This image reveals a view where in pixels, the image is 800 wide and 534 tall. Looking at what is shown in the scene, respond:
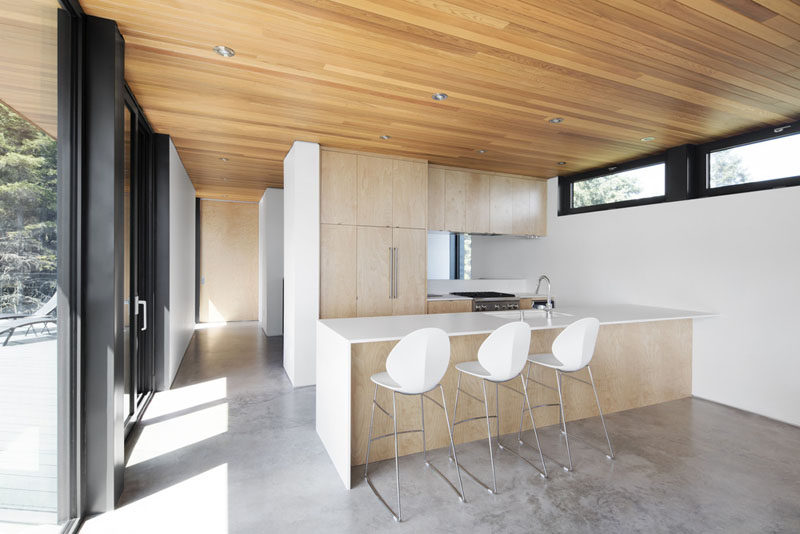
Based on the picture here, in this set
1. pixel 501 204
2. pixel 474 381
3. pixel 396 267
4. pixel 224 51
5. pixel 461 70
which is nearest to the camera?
pixel 224 51

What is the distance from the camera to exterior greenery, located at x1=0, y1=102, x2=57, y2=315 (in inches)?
50.0

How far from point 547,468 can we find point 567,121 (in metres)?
2.81

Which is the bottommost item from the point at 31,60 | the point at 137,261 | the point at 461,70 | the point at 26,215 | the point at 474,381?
the point at 474,381

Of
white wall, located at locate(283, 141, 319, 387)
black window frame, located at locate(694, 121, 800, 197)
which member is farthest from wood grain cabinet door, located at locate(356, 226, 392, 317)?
black window frame, located at locate(694, 121, 800, 197)

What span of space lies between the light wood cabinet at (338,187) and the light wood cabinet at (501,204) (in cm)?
212

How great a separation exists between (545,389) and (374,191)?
106 inches

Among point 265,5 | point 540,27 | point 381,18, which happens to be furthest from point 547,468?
point 265,5

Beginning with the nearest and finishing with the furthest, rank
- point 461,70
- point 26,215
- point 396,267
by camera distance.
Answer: point 26,215 < point 461,70 < point 396,267

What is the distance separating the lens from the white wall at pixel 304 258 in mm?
4121

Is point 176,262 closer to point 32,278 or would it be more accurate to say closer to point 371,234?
point 371,234

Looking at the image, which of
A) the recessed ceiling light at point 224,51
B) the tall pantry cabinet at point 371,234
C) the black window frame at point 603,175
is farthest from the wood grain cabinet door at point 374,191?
the black window frame at point 603,175

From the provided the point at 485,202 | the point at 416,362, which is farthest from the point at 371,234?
the point at 416,362

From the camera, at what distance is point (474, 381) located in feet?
9.82

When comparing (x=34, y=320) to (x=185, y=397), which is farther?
(x=185, y=397)
